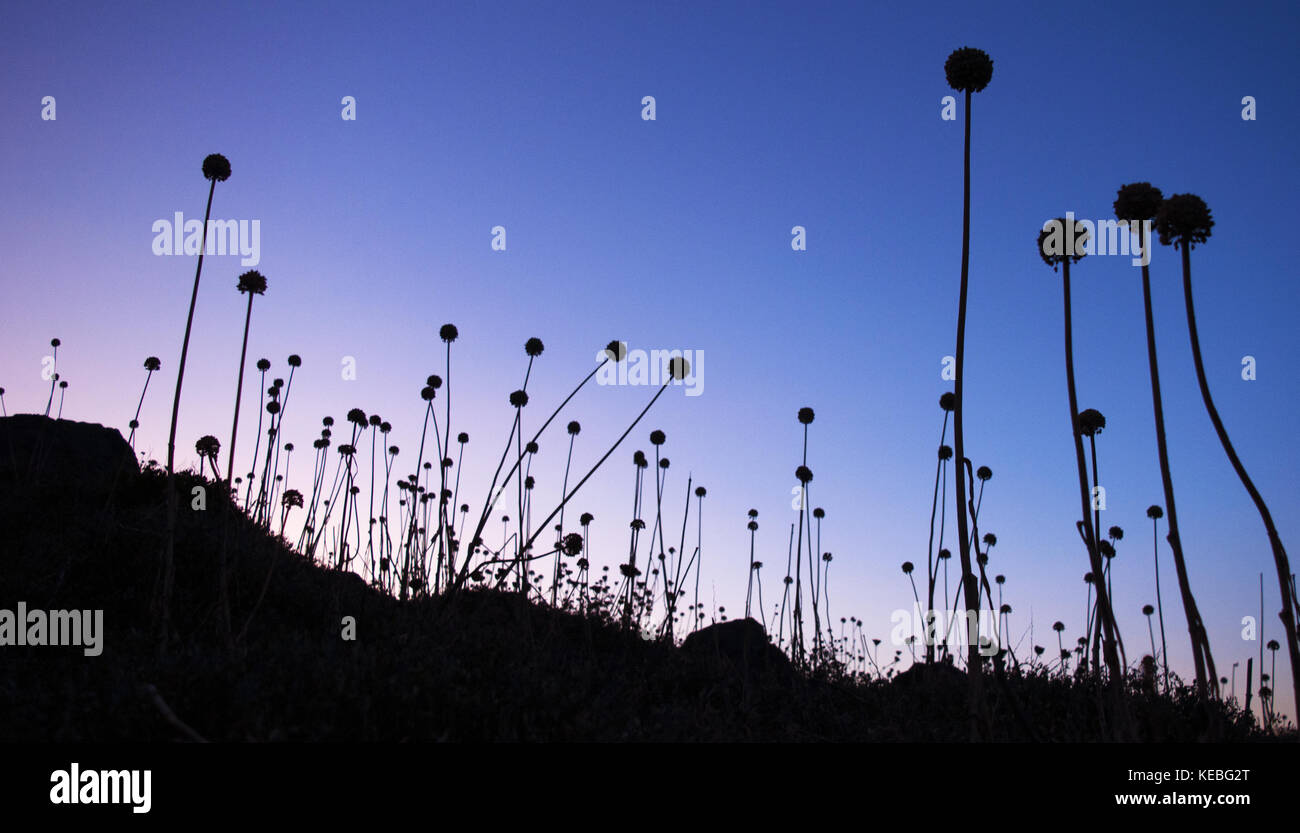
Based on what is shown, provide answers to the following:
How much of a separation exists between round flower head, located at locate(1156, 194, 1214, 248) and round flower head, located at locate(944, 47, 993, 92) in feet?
3.61

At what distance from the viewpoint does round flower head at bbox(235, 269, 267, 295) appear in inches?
206

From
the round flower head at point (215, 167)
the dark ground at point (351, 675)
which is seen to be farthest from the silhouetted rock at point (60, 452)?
the round flower head at point (215, 167)

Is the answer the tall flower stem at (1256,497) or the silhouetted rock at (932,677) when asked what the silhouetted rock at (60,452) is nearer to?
the silhouetted rock at (932,677)

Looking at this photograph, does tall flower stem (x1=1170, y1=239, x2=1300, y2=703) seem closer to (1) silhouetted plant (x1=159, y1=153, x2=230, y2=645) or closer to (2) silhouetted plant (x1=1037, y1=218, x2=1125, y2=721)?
(2) silhouetted plant (x1=1037, y1=218, x2=1125, y2=721)

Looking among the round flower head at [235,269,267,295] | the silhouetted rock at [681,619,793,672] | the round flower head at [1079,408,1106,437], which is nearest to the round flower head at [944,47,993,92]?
the round flower head at [1079,408,1106,437]

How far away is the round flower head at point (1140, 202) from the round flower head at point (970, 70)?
97 cm

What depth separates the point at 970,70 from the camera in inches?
149

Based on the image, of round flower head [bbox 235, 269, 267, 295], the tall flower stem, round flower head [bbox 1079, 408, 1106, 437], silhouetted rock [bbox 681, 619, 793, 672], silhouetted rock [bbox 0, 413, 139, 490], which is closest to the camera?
the tall flower stem

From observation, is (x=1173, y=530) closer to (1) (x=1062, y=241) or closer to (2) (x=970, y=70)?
(1) (x=1062, y=241)

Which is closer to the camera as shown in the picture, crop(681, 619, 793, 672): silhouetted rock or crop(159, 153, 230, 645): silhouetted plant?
crop(159, 153, 230, 645): silhouetted plant

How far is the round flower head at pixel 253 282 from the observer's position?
17.1 feet

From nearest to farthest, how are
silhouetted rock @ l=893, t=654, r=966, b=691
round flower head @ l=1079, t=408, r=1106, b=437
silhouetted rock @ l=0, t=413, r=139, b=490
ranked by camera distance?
round flower head @ l=1079, t=408, r=1106, b=437, silhouetted rock @ l=893, t=654, r=966, b=691, silhouetted rock @ l=0, t=413, r=139, b=490

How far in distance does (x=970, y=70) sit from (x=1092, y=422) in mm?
2049
